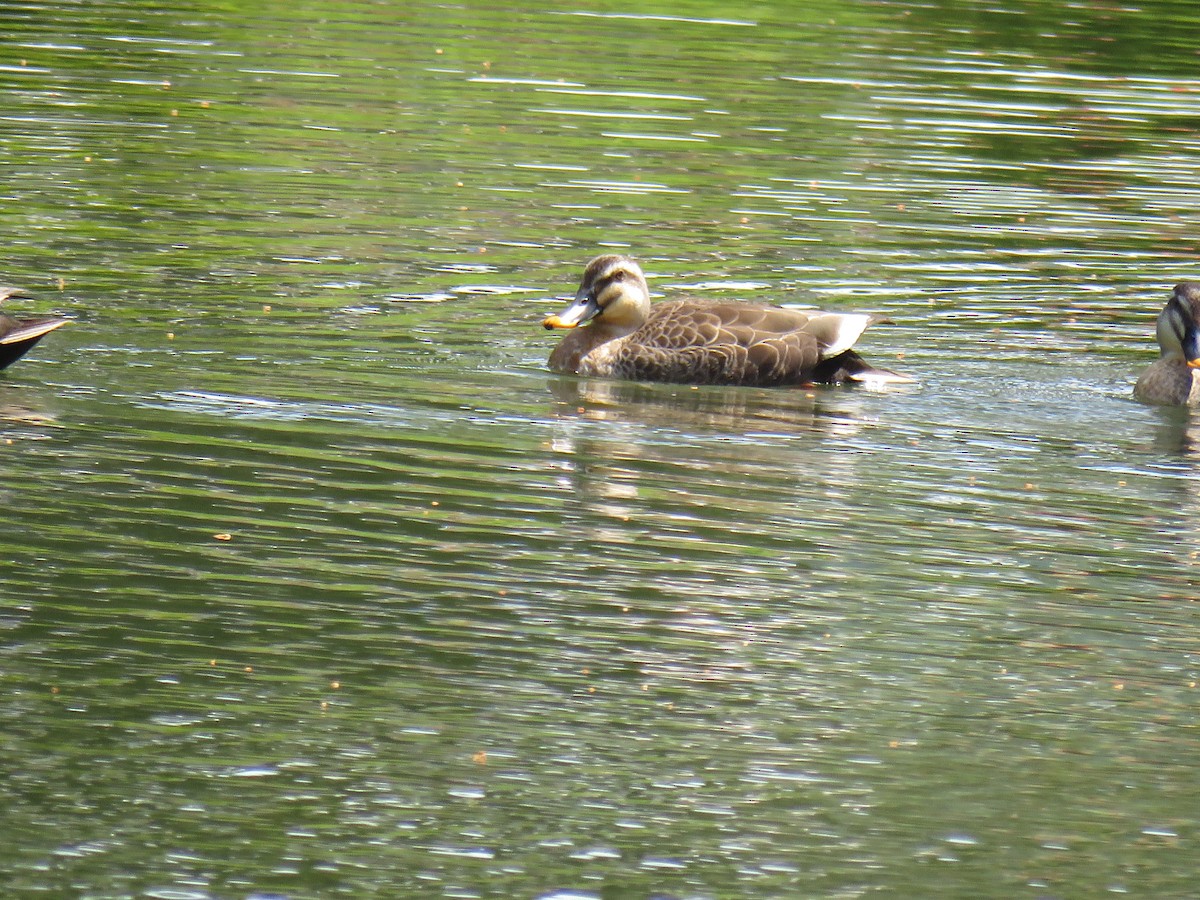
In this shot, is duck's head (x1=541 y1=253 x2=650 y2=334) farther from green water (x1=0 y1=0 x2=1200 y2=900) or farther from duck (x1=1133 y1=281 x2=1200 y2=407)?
duck (x1=1133 y1=281 x2=1200 y2=407)

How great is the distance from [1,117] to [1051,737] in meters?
15.2

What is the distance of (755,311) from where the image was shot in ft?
44.9

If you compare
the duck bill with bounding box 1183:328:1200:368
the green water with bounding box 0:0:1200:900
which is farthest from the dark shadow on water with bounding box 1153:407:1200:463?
the duck bill with bounding box 1183:328:1200:368

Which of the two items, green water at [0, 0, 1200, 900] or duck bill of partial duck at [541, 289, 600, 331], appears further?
duck bill of partial duck at [541, 289, 600, 331]

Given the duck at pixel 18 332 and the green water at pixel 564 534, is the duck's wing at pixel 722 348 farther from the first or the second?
the duck at pixel 18 332

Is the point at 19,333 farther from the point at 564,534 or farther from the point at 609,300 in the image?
the point at 564,534

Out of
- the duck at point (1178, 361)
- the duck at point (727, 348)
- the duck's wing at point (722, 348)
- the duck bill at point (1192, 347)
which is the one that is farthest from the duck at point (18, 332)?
the duck bill at point (1192, 347)

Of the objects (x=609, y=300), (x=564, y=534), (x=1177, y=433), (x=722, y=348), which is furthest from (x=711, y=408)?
(x=564, y=534)

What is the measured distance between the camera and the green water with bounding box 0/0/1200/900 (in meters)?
7.08

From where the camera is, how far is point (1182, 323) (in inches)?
533

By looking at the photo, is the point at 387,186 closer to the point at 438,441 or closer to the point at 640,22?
Answer: the point at 438,441

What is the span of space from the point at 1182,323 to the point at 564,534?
4.98 m

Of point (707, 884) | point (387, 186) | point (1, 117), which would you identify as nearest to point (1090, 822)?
point (707, 884)

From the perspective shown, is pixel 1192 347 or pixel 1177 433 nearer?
pixel 1177 433
